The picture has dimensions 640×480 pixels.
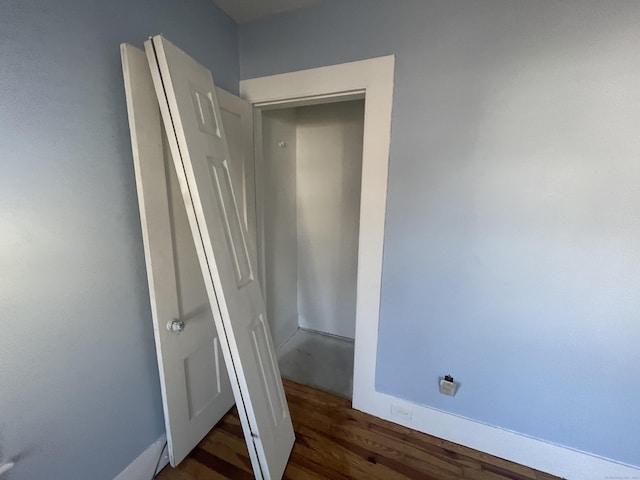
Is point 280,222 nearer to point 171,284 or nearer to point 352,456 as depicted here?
point 171,284

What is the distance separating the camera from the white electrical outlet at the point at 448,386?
1.50m

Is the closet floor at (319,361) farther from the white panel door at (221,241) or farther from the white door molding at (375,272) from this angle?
the white panel door at (221,241)

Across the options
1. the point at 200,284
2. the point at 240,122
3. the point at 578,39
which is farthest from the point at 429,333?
the point at 240,122

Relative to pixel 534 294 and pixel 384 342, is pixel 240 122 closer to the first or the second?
pixel 384 342

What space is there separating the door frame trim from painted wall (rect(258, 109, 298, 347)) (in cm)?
49

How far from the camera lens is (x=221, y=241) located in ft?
3.68

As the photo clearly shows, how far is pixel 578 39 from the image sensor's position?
1.09 metres

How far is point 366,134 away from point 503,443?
6.00 feet

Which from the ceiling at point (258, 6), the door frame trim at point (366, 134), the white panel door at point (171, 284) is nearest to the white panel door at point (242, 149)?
the door frame trim at point (366, 134)

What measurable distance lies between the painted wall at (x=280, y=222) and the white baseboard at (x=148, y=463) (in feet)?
3.62

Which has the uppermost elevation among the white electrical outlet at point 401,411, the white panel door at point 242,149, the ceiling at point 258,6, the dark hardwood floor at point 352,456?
the ceiling at point 258,6

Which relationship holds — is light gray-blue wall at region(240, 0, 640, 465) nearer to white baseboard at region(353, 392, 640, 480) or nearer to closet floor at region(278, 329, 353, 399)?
white baseboard at region(353, 392, 640, 480)

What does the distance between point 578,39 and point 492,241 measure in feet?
2.87

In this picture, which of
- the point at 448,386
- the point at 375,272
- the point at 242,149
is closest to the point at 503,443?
the point at 448,386
